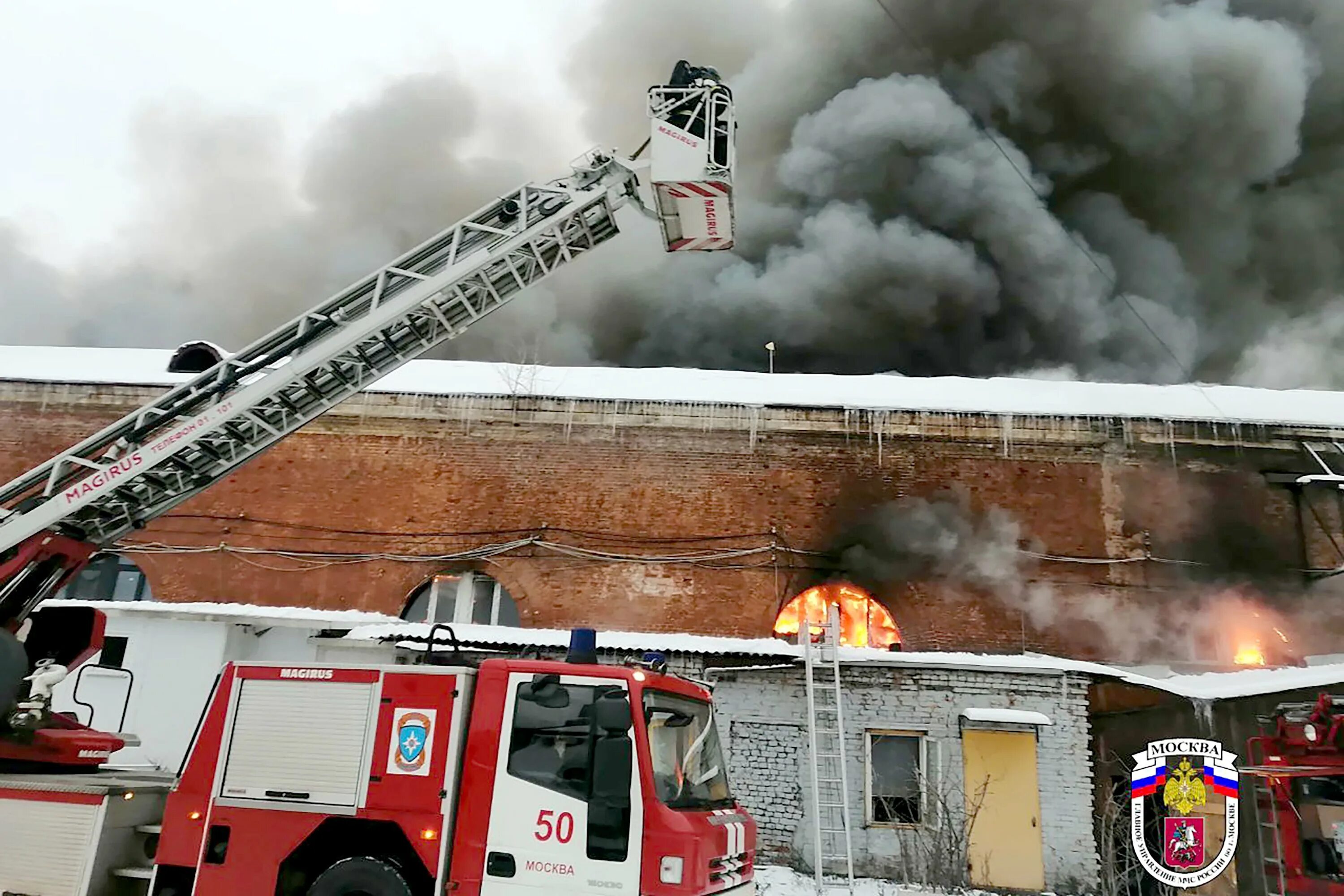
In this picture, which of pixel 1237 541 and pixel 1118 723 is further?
pixel 1237 541

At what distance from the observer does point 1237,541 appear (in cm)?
1483

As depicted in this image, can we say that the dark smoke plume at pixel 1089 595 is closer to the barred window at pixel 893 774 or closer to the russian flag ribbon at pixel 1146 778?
the barred window at pixel 893 774

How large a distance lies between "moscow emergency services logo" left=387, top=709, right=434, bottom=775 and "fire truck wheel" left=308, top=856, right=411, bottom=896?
1.53ft

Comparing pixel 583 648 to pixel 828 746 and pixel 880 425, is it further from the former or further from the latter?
pixel 880 425

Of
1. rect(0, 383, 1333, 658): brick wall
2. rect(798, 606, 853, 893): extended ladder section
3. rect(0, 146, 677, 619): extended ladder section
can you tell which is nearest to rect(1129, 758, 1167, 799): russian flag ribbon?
rect(798, 606, 853, 893): extended ladder section

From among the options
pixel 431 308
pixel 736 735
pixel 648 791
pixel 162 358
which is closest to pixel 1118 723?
pixel 736 735

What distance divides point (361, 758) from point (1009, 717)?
8.21 meters

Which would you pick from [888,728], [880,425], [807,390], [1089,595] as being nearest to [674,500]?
[807,390]

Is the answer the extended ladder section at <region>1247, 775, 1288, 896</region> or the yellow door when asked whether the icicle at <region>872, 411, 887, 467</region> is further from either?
the extended ladder section at <region>1247, 775, 1288, 896</region>

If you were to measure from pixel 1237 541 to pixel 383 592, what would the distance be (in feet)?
46.8

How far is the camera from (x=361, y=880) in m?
4.73

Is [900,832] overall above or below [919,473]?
below

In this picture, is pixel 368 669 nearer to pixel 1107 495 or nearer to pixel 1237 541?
pixel 1107 495

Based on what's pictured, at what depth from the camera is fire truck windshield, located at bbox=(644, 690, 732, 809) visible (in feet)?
15.8
